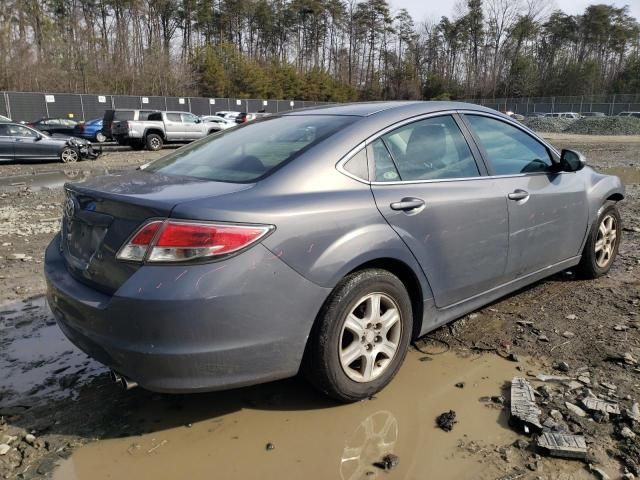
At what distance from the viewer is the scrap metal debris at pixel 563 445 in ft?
7.80

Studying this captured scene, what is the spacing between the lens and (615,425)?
260 cm

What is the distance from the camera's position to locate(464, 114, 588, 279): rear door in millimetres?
3559

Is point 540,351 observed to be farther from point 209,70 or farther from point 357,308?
point 209,70

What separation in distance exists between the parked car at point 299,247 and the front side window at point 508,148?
22 millimetres

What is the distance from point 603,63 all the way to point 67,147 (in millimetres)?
83511

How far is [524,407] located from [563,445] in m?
0.33

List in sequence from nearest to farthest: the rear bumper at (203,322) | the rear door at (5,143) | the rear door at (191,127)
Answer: the rear bumper at (203,322) → the rear door at (5,143) → the rear door at (191,127)

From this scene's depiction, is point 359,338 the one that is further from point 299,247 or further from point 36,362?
point 36,362

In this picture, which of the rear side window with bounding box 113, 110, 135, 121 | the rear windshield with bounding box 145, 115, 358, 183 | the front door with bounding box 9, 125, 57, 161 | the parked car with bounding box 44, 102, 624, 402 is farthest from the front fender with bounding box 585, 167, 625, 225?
the rear side window with bounding box 113, 110, 135, 121

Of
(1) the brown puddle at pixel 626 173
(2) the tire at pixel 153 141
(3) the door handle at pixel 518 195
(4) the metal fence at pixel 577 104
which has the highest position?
(4) the metal fence at pixel 577 104

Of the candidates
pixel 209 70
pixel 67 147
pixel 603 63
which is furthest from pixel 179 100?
pixel 603 63

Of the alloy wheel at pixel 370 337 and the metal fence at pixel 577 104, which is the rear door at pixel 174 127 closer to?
the alloy wheel at pixel 370 337

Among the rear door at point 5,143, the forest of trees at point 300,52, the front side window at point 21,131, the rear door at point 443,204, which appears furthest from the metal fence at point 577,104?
the rear door at point 443,204

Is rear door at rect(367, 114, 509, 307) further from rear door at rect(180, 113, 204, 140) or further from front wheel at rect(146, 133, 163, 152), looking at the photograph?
rear door at rect(180, 113, 204, 140)
